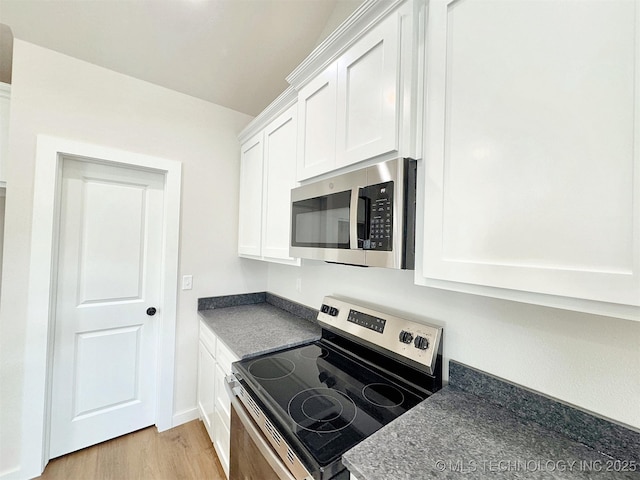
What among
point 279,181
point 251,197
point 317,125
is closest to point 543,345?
point 317,125

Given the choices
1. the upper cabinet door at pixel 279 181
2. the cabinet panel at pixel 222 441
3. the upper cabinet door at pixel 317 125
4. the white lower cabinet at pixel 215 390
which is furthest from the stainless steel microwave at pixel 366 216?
the cabinet panel at pixel 222 441

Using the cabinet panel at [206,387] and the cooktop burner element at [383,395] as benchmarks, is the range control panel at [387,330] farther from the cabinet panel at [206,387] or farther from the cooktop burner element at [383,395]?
the cabinet panel at [206,387]

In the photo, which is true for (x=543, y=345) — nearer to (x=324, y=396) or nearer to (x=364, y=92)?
(x=324, y=396)

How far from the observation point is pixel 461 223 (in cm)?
79

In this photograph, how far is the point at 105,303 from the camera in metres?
1.95

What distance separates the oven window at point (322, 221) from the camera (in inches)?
44.7

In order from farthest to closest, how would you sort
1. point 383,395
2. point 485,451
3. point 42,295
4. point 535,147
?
point 42,295 → point 383,395 → point 485,451 → point 535,147

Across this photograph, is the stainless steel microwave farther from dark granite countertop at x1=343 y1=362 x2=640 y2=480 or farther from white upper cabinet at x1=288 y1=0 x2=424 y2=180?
dark granite countertop at x1=343 y1=362 x2=640 y2=480

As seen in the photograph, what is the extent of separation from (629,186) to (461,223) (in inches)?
13.1

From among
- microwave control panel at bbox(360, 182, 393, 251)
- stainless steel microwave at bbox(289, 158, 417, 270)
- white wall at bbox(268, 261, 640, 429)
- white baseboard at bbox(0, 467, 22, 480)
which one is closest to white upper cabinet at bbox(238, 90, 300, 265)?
stainless steel microwave at bbox(289, 158, 417, 270)

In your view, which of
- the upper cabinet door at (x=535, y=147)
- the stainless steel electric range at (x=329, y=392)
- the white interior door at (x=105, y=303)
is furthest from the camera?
the white interior door at (x=105, y=303)

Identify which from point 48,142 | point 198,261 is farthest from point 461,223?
point 48,142

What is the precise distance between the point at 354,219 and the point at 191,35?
Result: 1.84m

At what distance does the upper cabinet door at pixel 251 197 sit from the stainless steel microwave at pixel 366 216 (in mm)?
754
